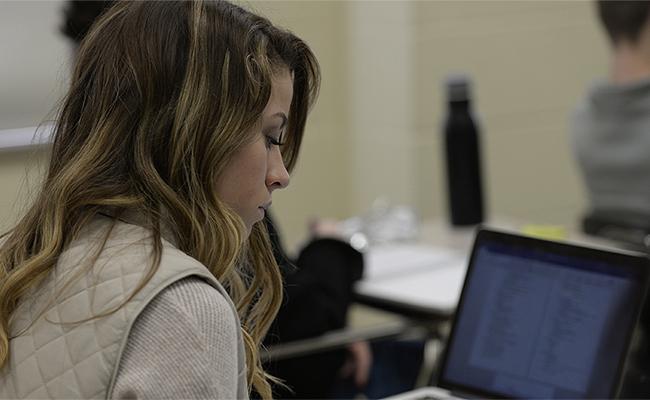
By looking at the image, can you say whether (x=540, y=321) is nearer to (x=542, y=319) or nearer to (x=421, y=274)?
(x=542, y=319)

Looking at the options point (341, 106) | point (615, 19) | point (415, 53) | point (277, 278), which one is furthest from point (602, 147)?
point (277, 278)

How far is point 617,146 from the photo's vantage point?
297 centimetres

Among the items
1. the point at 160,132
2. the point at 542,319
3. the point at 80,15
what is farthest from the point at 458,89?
the point at 160,132

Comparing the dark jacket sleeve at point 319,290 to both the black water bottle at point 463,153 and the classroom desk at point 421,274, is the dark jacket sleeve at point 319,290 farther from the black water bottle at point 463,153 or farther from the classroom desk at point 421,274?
the black water bottle at point 463,153

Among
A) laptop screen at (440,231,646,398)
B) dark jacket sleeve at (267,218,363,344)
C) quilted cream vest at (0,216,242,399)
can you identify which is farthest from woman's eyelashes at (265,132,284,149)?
dark jacket sleeve at (267,218,363,344)

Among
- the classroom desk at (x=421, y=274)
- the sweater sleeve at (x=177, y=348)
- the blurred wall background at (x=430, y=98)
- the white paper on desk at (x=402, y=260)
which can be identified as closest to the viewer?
the sweater sleeve at (x=177, y=348)

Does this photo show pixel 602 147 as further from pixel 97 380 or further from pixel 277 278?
pixel 97 380

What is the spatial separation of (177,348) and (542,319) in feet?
2.44

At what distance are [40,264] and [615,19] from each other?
2.08 metres

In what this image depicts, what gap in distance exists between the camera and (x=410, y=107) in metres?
3.75

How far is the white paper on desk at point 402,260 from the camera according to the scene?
2720 millimetres

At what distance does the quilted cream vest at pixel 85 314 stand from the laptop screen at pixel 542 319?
62cm

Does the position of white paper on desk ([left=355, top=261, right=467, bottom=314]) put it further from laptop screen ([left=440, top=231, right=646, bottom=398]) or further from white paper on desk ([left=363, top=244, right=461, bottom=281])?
laptop screen ([left=440, top=231, right=646, bottom=398])

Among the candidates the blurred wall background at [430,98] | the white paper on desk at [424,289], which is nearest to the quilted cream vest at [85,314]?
the white paper on desk at [424,289]
